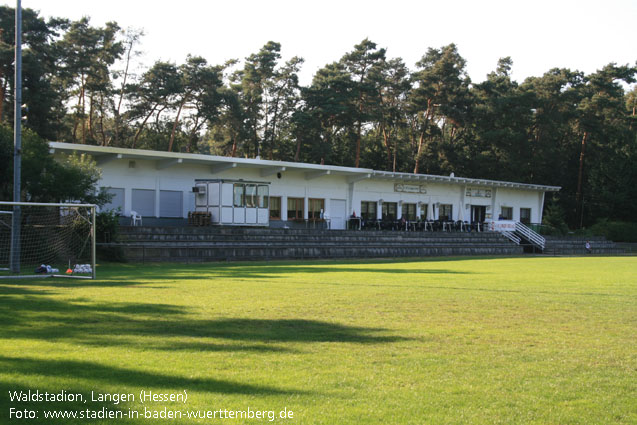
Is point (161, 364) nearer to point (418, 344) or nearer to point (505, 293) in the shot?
point (418, 344)

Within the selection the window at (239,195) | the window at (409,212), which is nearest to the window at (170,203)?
the window at (239,195)

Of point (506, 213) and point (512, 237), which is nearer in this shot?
point (512, 237)

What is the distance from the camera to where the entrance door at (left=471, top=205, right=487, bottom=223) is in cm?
4839

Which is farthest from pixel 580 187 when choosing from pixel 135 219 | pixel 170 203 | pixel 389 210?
pixel 135 219

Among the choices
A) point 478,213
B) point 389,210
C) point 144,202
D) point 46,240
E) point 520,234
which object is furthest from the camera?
point 478,213

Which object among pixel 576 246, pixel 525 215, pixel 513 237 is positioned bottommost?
pixel 576 246

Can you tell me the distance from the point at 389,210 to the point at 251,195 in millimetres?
14687

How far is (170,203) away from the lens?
32125mm

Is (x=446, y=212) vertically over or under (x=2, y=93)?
under

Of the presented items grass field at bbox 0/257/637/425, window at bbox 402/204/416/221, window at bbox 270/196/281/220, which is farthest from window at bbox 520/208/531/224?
grass field at bbox 0/257/637/425

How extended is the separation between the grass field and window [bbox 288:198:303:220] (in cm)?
2502

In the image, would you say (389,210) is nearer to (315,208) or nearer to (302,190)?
(315,208)

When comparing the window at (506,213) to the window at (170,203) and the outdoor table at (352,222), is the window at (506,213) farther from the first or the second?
the window at (170,203)

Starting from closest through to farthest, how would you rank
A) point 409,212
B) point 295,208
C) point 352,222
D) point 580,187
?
point 295,208
point 352,222
point 409,212
point 580,187
